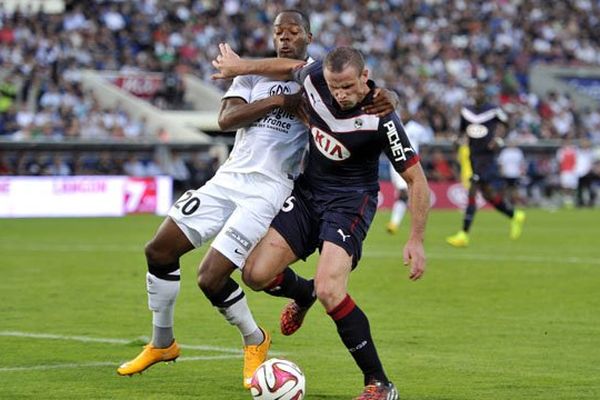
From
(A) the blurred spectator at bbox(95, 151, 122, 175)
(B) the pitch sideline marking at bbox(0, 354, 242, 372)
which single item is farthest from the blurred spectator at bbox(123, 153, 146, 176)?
(B) the pitch sideline marking at bbox(0, 354, 242, 372)

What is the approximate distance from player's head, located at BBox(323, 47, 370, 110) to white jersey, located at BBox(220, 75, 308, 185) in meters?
1.03

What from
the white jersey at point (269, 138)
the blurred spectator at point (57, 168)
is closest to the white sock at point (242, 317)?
the white jersey at point (269, 138)

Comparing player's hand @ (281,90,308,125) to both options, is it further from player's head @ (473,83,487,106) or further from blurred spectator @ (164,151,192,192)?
blurred spectator @ (164,151,192,192)

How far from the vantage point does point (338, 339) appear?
11297mm

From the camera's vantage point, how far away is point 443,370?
954cm

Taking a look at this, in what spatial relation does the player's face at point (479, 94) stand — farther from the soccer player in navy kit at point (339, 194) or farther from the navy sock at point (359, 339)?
the navy sock at point (359, 339)

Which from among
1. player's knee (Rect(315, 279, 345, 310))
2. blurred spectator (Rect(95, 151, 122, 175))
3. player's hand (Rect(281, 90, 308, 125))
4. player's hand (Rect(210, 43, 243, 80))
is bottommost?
blurred spectator (Rect(95, 151, 122, 175))

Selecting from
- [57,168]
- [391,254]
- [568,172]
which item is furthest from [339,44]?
[391,254]

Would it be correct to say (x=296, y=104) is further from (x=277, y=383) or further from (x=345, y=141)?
(x=277, y=383)

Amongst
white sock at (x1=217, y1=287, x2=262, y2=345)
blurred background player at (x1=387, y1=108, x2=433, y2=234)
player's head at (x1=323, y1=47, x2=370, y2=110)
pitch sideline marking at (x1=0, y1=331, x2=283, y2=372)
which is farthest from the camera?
blurred background player at (x1=387, y1=108, x2=433, y2=234)

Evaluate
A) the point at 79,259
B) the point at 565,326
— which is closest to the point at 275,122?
the point at 565,326

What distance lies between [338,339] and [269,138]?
2.80m

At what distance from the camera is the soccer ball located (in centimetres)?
791

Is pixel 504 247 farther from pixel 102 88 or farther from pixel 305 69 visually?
pixel 102 88
